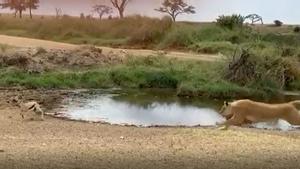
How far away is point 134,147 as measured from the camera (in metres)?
8.74

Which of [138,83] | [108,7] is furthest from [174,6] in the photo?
[138,83]

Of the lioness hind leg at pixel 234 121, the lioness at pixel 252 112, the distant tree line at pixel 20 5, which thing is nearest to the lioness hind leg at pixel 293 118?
the lioness at pixel 252 112

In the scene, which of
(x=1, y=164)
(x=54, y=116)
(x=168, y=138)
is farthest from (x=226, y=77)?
(x=1, y=164)

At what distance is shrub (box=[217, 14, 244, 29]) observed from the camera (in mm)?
36031

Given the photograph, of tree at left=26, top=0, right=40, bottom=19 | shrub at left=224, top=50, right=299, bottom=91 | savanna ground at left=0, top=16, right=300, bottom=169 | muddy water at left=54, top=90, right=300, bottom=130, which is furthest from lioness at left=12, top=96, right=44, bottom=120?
tree at left=26, top=0, right=40, bottom=19

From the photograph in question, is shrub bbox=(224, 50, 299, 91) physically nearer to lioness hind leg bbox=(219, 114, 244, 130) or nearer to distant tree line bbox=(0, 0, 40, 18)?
lioness hind leg bbox=(219, 114, 244, 130)

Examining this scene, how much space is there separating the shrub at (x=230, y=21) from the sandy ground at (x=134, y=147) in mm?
24208

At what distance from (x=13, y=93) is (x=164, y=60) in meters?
7.27

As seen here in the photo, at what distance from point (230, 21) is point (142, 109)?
20327 mm

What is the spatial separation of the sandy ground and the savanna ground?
0.01 m

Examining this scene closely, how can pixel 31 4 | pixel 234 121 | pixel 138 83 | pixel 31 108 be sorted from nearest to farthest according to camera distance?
1. pixel 234 121
2. pixel 31 108
3. pixel 138 83
4. pixel 31 4

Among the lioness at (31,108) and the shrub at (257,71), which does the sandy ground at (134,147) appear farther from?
the shrub at (257,71)

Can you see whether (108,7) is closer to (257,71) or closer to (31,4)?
(31,4)

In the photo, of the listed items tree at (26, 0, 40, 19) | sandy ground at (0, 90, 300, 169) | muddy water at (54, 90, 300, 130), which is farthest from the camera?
tree at (26, 0, 40, 19)
